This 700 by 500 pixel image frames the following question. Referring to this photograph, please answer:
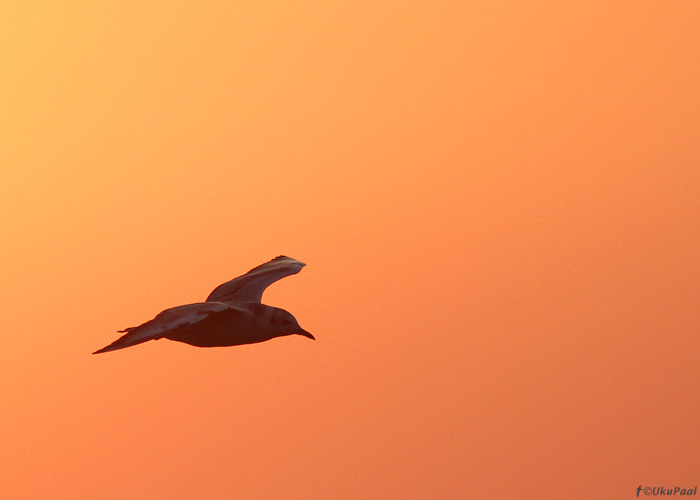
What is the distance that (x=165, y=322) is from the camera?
18281 mm

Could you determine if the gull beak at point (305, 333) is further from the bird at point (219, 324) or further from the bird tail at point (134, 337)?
the bird tail at point (134, 337)

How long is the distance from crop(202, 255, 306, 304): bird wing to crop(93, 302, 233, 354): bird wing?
12.8 ft

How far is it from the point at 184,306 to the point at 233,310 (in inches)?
52.3

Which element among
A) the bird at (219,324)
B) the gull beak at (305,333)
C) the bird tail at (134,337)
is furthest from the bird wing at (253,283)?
the bird tail at (134,337)

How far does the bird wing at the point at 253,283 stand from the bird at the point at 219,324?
28 mm

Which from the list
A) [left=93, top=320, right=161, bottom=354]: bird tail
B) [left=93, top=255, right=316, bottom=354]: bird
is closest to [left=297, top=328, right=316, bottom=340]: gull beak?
[left=93, top=255, right=316, bottom=354]: bird

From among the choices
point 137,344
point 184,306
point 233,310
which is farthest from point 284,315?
point 137,344

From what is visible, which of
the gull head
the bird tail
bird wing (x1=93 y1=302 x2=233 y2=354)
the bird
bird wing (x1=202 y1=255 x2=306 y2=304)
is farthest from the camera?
bird wing (x1=202 y1=255 x2=306 y2=304)

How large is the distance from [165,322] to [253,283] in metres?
6.72

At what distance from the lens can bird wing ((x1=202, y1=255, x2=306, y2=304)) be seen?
24.2 m

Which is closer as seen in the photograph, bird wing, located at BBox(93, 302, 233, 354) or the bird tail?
the bird tail

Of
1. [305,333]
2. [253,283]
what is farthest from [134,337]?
[253,283]

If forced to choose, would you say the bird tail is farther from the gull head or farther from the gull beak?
the gull beak

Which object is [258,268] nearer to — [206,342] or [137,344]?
[206,342]
